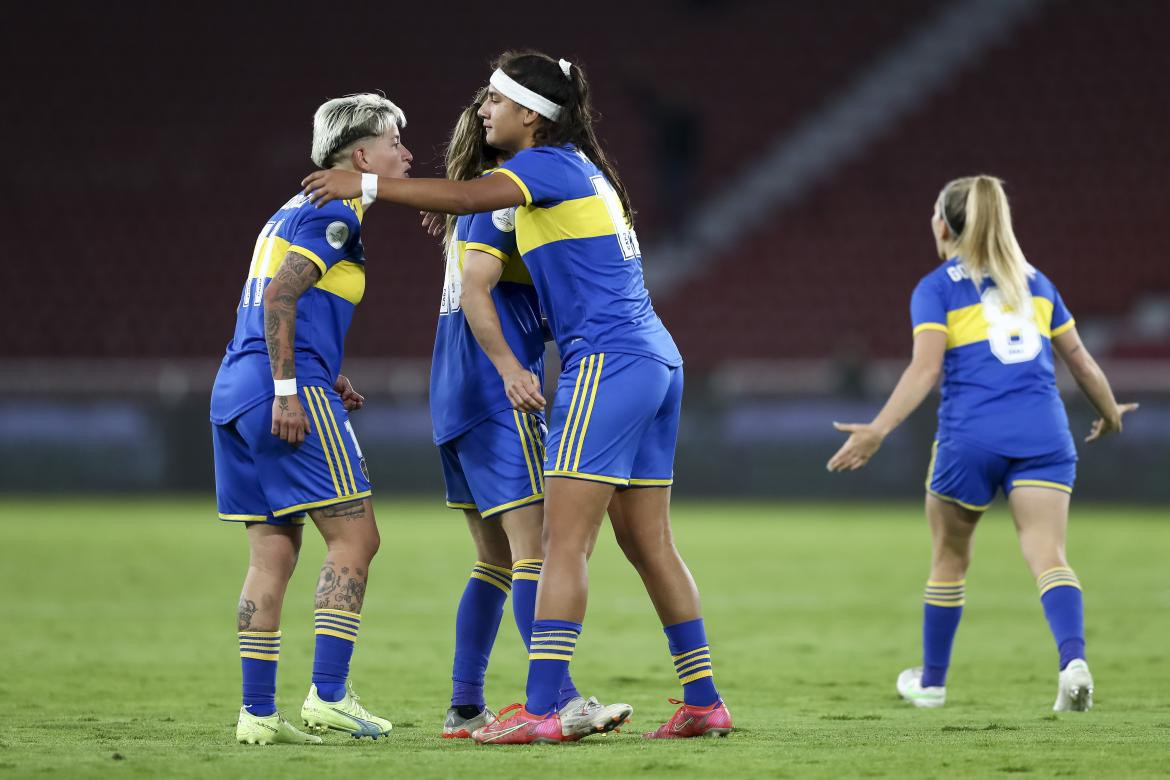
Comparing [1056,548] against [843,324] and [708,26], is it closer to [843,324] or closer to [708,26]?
[843,324]

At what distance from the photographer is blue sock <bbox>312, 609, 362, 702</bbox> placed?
5000 millimetres

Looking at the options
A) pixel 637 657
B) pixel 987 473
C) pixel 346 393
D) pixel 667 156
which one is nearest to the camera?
pixel 346 393

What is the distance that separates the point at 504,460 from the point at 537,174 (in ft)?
3.09

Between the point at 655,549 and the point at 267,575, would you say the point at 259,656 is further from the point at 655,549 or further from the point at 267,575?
the point at 655,549

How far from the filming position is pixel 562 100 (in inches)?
192

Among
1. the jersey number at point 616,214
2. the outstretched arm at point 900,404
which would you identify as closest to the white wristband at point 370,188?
the jersey number at point 616,214

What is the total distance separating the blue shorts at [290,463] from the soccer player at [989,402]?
2263 mm

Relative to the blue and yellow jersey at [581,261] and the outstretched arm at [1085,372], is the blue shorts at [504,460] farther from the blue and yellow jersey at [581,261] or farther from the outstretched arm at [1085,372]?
the outstretched arm at [1085,372]

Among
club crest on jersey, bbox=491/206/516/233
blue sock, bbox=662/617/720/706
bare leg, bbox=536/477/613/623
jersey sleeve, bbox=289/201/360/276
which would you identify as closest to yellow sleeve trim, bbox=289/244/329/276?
jersey sleeve, bbox=289/201/360/276

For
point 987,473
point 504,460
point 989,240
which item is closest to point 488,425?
point 504,460

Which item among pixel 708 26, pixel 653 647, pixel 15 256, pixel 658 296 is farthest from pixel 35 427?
pixel 708 26

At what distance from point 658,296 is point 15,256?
937 cm

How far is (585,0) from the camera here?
85.8 ft

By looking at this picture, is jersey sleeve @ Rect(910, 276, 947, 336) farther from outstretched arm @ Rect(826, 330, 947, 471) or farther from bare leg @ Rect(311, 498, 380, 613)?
bare leg @ Rect(311, 498, 380, 613)
